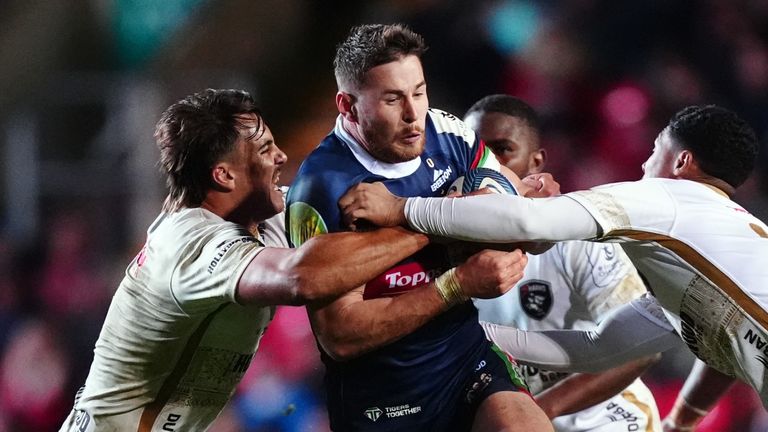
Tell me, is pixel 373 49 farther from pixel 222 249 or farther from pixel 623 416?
pixel 623 416

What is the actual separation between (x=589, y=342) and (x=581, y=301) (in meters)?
0.74

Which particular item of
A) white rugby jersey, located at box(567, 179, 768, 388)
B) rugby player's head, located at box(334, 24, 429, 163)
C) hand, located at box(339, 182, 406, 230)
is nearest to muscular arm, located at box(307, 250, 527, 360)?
hand, located at box(339, 182, 406, 230)

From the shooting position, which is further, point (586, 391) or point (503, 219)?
point (586, 391)

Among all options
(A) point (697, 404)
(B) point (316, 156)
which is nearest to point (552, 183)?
(B) point (316, 156)

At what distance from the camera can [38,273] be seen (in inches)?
274

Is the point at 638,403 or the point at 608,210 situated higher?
the point at 608,210

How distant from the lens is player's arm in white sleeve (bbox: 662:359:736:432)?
15.1ft

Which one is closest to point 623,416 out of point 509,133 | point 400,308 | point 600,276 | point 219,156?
point 600,276

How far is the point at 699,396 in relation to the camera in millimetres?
4637

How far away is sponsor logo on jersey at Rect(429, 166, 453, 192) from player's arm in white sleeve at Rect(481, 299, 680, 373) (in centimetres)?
70

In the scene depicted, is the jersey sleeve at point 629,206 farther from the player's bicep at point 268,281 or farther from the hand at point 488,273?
the player's bicep at point 268,281

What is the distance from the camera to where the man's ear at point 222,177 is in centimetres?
379

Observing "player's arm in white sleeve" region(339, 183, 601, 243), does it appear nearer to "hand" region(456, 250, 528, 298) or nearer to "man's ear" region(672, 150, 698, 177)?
"hand" region(456, 250, 528, 298)

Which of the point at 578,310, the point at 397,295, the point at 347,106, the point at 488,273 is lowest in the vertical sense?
the point at 578,310
